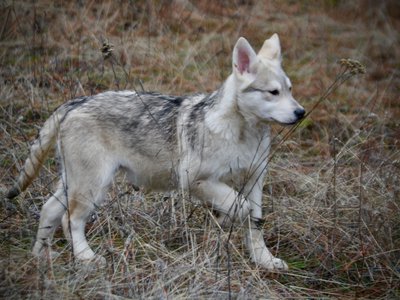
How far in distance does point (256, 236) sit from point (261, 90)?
1.13 m

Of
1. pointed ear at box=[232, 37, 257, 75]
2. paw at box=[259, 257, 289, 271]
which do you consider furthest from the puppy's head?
paw at box=[259, 257, 289, 271]

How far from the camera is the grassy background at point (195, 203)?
434 cm

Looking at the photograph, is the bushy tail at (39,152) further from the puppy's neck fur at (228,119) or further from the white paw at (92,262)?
the puppy's neck fur at (228,119)

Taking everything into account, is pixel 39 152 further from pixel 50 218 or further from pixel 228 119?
pixel 228 119

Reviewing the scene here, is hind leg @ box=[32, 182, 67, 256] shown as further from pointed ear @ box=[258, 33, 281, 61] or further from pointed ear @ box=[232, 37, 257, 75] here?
pointed ear @ box=[258, 33, 281, 61]

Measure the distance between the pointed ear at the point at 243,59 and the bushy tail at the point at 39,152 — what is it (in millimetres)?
1463

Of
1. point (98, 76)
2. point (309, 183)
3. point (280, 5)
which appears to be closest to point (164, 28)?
point (98, 76)

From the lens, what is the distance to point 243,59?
5031mm

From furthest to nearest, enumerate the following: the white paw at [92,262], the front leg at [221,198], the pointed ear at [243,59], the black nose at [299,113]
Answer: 1. the pointed ear at [243,59]
2. the front leg at [221,198]
3. the black nose at [299,113]
4. the white paw at [92,262]

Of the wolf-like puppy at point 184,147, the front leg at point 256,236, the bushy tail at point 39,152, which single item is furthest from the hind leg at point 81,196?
the front leg at point 256,236

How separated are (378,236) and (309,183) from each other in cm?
136

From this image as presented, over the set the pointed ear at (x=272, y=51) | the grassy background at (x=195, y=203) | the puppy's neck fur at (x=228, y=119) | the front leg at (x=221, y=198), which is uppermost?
the pointed ear at (x=272, y=51)

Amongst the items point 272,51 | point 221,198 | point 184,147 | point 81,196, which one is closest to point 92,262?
point 81,196

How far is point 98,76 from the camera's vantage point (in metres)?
8.13
